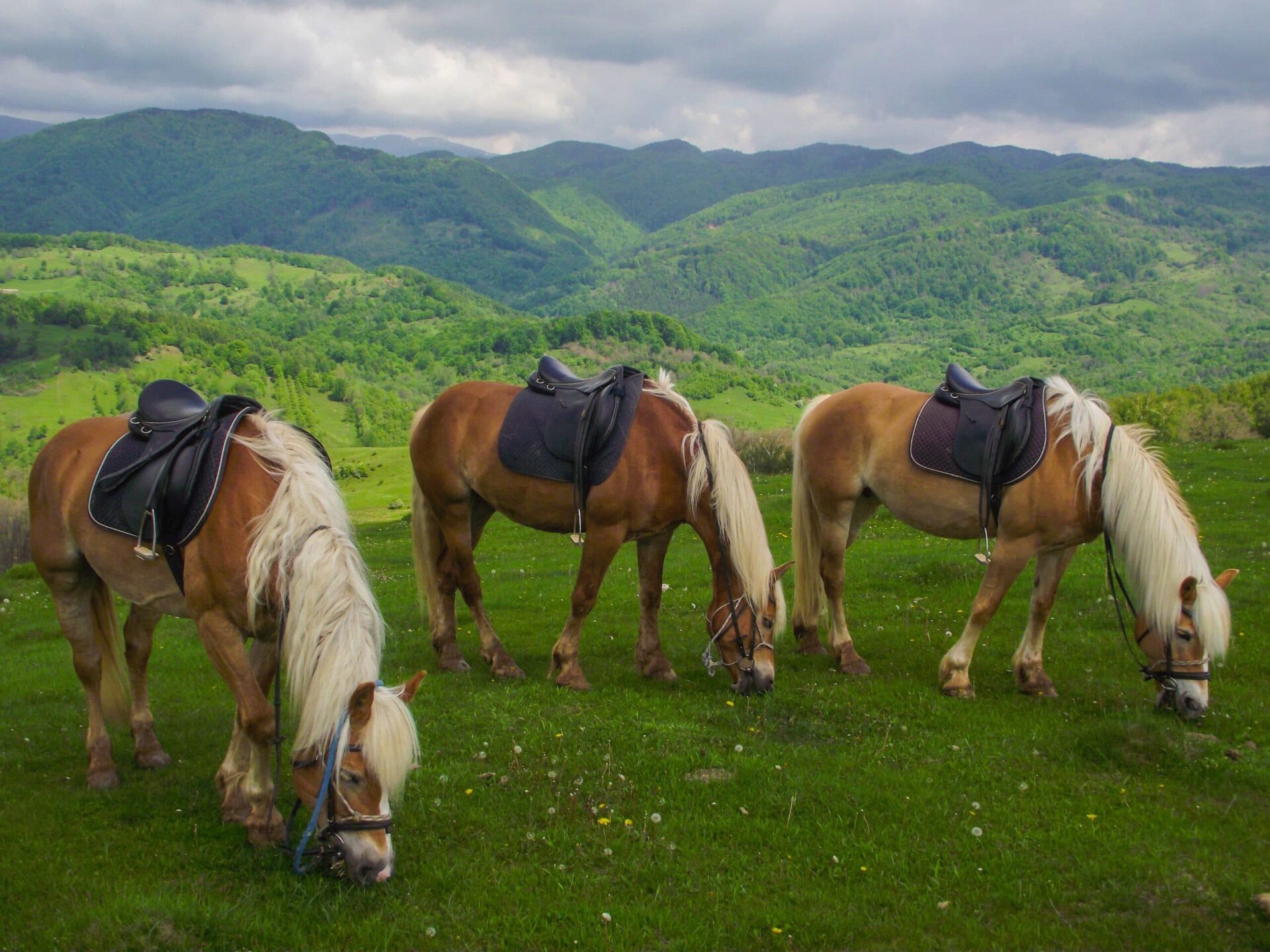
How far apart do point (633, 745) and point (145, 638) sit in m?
3.99

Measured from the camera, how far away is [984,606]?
341 inches

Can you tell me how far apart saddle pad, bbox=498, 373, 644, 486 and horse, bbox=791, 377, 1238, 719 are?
2.17 m

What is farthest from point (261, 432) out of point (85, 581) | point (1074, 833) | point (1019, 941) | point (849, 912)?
point (1074, 833)

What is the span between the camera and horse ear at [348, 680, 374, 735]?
4773mm

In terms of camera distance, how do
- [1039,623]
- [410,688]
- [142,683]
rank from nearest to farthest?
[410,688] → [142,683] → [1039,623]

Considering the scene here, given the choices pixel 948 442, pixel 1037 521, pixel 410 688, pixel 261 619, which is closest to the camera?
pixel 410 688

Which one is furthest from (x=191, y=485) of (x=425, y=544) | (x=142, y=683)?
(x=425, y=544)

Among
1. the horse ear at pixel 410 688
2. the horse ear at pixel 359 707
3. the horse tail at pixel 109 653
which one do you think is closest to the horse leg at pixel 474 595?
the horse tail at pixel 109 653

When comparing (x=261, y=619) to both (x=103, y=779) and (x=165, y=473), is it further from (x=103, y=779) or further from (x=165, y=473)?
(x=103, y=779)

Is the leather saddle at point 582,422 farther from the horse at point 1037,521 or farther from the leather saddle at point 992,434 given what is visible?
the leather saddle at point 992,434

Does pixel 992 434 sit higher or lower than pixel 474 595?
higher

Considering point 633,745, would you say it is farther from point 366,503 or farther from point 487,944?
point 366,503

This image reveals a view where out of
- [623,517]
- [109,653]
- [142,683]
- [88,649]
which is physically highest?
[623,517]

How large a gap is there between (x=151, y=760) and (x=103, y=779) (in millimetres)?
484
